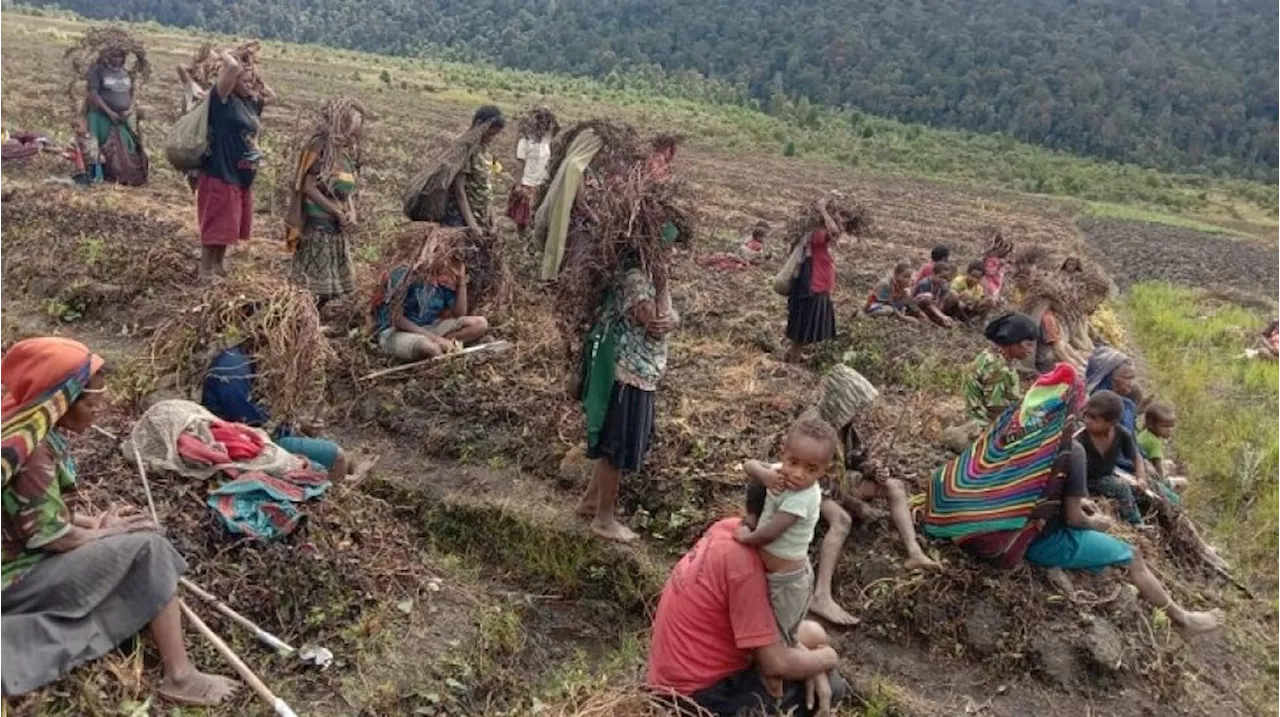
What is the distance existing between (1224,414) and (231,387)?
875 centimetres

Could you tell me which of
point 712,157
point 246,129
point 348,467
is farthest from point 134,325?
point 712,157

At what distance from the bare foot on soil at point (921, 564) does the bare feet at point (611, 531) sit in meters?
1.52

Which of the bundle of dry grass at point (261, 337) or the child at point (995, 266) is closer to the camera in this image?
the bundle of dry grass at point (261, 337)

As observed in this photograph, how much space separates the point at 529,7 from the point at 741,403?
288ft

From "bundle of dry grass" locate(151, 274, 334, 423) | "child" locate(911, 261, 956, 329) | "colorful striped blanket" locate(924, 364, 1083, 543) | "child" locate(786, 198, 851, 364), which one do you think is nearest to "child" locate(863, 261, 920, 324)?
"child" locate(911, 261, 956, 329)

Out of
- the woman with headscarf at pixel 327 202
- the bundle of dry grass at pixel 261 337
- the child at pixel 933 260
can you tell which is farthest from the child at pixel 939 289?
the bundle of dry grass at pixel 261 337

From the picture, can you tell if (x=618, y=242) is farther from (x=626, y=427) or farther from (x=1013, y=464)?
(x=1013, y=464)

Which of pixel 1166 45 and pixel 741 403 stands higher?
pixel 1166 45

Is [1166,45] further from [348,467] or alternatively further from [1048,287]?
[348,467]

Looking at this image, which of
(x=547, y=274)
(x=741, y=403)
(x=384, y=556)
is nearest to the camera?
(x=384, y=556)

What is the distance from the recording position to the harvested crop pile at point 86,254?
8.23m

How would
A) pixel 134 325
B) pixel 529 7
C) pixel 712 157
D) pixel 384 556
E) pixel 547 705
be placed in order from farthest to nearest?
pixel 529 7 → pixel 712 157 → pixel 134 325 → pixel 384 556 → pixel 547 705

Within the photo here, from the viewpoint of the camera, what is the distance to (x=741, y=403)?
725 cm

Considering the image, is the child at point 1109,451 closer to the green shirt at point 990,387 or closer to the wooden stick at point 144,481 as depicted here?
the green shirt at point 990,387
